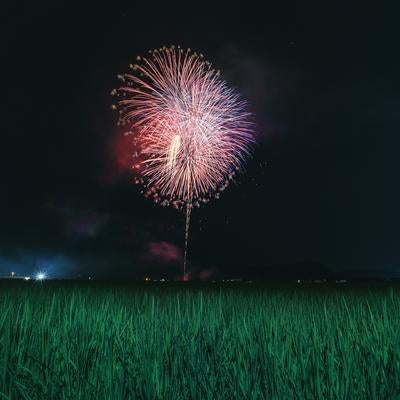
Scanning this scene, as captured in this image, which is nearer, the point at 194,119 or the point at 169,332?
the point at 169,332

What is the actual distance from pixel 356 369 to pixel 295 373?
57cm

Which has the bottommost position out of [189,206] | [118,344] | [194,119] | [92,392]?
[92,392]

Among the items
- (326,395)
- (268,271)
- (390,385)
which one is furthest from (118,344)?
(268,271)

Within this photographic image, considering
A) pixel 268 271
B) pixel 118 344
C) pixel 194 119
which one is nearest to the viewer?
pixel 118 344

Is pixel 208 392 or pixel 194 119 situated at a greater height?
pixel 194 119

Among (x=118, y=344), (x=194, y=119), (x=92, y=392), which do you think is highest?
→ (x=194, y=119)

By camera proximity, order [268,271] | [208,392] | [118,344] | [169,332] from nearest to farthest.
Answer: [208,392] < [118,344] < [169,332] < [268,271]

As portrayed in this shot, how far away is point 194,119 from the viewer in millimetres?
23266

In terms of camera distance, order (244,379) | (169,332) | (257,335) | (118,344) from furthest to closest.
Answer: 1. (169,332)
2. (257,335)
3. (118,344)
4. (244,379)

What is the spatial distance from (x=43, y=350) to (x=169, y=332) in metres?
1.42

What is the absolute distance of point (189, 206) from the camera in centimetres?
2503

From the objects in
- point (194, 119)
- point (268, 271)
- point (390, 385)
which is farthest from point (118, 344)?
point (268, 271)

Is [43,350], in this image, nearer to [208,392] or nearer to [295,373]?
[208,392]

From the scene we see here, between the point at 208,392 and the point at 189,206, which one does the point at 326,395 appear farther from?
the point at 189,206
